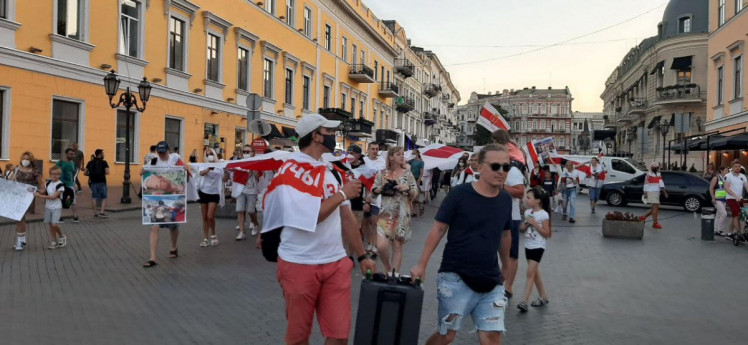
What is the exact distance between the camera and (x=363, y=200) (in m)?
9.97

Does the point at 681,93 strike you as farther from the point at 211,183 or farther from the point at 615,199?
the point at 211,183

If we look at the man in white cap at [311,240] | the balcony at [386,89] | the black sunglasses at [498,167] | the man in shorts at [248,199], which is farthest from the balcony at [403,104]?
the man in white cap at [311,240]

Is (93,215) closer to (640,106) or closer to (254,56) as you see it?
(254,56)

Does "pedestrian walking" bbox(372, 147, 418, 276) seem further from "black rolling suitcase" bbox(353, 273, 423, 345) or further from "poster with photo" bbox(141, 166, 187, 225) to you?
"black rolling suitcase" bbox(353, 273, 423, 345)

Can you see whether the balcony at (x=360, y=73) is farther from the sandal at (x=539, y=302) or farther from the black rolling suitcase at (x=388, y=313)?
the black rolling suitcase at (x=388, y=313)

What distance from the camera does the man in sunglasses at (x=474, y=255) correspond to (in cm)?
393

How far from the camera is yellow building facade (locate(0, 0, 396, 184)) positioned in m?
16.9

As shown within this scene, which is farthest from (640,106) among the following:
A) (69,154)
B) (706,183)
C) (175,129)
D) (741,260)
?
(69,154)

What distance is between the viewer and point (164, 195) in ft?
28.4

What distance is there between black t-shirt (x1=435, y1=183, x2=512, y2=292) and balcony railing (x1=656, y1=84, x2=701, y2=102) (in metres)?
43.2

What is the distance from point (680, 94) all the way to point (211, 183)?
40674 millimetres

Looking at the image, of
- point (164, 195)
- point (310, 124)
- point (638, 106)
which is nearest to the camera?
point (310, 124)

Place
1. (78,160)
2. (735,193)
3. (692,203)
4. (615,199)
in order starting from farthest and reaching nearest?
(615,199) < (692,203) < (78,160) < (735,193)

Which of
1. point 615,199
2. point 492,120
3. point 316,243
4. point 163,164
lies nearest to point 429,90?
point 615,199
